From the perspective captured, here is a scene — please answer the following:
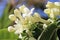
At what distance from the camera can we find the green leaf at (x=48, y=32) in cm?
42

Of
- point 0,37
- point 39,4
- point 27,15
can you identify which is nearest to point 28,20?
point 27,15

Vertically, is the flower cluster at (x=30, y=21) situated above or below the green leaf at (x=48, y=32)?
above

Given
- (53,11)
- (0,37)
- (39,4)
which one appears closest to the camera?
(53,11)

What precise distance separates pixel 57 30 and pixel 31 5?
1.12m

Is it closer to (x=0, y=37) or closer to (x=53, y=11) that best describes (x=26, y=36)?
(x=53, y=11)

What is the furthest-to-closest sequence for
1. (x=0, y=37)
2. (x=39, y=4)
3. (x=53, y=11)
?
(x=39, y=4)
(x=0, y=37)
(x=53, y=11)

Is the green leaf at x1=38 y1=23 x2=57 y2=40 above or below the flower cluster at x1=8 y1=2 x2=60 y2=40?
below

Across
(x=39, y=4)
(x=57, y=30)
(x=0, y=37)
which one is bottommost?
(x=57, y=30)

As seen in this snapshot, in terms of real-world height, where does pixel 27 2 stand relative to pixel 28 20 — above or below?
above

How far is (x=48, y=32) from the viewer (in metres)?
0.43

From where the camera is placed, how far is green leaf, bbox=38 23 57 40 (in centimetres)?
42

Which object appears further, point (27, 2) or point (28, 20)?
point (27, 2)

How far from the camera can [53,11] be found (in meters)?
0.42

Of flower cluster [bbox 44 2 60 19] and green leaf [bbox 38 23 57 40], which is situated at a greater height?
flower cluster [bbox 44 2 60 19]
